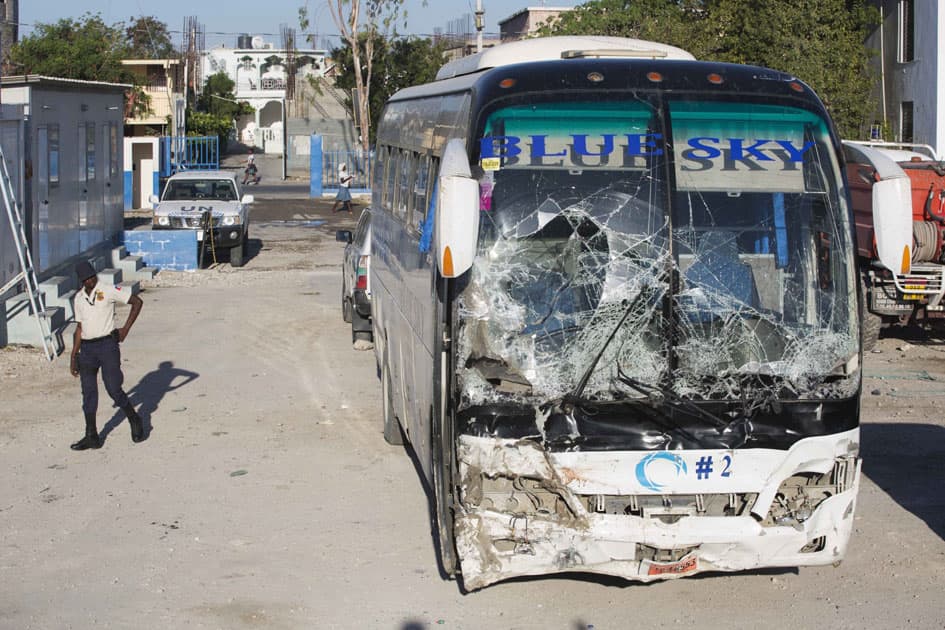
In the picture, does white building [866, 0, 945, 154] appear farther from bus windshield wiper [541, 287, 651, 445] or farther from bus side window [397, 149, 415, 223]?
bus windshield wiper [541, 287, 651, 445]

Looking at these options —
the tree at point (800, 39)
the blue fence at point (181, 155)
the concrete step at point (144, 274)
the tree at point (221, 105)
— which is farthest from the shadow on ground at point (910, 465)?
the tree at point (221, 105)

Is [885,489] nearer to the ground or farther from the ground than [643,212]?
nearer to the ground

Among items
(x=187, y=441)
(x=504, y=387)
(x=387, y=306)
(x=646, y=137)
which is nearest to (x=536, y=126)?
(x=646, y=137)

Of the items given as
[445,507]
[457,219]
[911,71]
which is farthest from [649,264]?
[911,71]

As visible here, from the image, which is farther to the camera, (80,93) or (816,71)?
(816,71)

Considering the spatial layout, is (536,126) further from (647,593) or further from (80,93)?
(80,93)

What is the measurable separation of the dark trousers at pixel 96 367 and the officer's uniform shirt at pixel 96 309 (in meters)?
0.10

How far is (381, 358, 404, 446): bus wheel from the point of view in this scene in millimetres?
10071

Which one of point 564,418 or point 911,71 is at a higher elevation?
point 911,71

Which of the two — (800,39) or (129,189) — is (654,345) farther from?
(129,189)

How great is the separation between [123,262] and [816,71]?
1639 centimetres

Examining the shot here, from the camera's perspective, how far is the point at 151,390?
12.6 m

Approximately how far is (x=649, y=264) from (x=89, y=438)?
242 inches

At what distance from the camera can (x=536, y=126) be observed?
6168 mm
